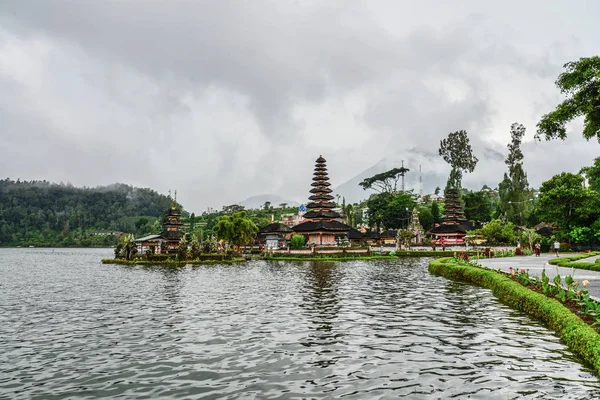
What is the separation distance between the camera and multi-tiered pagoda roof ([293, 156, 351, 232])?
80.8 meters

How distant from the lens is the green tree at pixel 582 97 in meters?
21.3

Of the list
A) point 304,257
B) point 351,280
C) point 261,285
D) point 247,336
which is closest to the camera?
point 247,336

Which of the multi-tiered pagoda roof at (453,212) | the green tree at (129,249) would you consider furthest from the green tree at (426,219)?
the green tree at (129,249)

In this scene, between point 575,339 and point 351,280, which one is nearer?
point 575,339

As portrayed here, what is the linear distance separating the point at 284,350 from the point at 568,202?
5451 centimetres

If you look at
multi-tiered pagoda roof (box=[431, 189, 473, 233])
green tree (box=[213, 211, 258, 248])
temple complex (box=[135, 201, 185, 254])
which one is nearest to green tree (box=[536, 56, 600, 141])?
green tree (box=[213, 211, 258, 248])

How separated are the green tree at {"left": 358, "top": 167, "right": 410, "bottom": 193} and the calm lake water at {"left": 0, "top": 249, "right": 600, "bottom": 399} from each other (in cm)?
10195

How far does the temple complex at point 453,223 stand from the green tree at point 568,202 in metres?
35.1

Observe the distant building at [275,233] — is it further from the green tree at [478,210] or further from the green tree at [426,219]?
the green tree at [478,210]

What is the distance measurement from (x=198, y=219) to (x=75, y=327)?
553 feet

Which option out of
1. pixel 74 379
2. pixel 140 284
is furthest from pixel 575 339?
pixel 140 284

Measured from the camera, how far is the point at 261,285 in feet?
95.8

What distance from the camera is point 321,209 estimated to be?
86.4 meters

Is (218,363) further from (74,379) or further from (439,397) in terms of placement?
(439,397)
